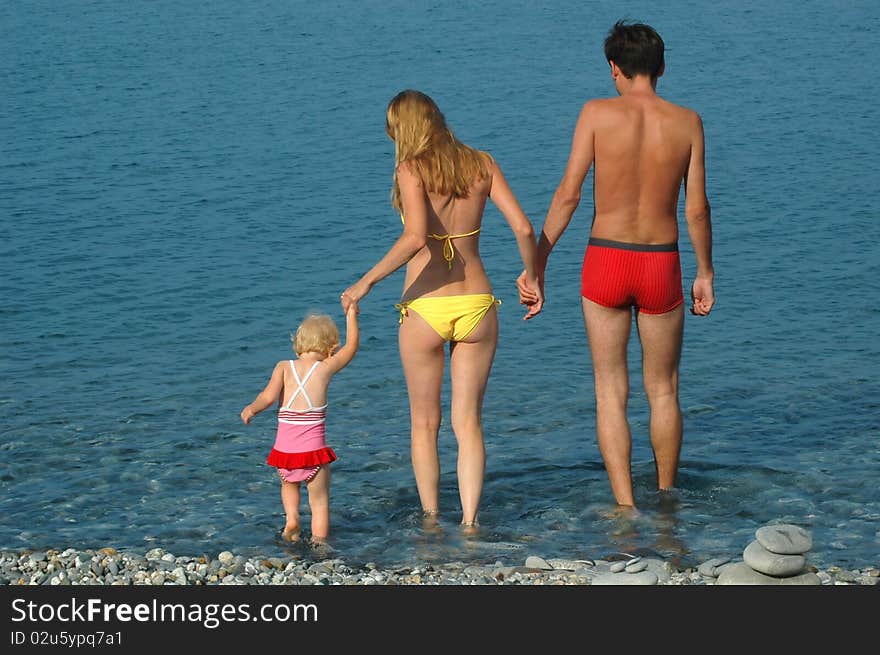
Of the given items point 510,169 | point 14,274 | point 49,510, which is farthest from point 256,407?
point 510,169

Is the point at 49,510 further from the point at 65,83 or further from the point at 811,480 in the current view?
the point at 65,83

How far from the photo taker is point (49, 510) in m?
7.52

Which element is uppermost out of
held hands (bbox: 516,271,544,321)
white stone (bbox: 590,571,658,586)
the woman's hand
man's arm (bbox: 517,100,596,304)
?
man's arm (bbox: 517,100,596,304)

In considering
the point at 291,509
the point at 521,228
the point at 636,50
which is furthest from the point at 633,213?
the point at 291,509

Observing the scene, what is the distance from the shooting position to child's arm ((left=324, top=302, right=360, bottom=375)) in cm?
626

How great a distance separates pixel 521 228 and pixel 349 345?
3.20 ft

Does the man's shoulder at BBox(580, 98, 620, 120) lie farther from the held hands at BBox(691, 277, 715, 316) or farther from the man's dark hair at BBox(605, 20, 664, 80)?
the held hands at BBox(691, 277, 715, 316)

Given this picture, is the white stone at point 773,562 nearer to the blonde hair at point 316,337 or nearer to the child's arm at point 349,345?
the child's arm at point 349,345

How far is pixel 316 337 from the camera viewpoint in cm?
656

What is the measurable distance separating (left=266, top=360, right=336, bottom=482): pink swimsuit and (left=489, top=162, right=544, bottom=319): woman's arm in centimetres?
108

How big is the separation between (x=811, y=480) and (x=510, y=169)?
8.52 meters

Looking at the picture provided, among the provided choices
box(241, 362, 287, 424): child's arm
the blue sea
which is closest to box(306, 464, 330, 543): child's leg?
the blue sea

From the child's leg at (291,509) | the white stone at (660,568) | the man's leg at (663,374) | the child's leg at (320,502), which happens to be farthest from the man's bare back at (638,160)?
the child's leg at (291,509)

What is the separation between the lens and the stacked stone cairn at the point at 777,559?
5453 mm
